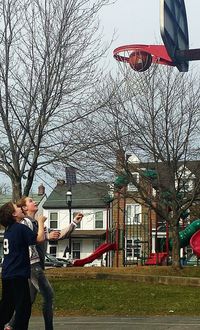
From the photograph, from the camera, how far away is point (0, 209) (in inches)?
313

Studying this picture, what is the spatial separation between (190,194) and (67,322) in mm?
11910

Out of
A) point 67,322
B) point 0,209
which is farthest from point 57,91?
point 0,209

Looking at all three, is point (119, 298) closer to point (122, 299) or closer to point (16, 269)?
point (122, 299)

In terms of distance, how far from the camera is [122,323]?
1048 centimetres

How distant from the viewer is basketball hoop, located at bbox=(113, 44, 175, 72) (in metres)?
23.5

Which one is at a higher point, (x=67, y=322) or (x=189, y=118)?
(x=189, y=118)

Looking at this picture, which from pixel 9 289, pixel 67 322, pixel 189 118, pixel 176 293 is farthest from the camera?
pixel 189 118

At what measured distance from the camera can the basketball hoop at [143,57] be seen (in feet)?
77.2

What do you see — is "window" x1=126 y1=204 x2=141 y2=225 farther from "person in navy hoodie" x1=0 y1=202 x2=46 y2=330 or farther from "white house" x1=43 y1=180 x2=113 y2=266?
"person in navy hoodie" x1=0 y1=202 x2=46 y2=330

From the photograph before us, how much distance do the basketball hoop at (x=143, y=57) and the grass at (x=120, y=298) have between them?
8.29m

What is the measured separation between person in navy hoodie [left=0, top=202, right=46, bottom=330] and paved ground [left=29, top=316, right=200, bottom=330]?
8.11 feet

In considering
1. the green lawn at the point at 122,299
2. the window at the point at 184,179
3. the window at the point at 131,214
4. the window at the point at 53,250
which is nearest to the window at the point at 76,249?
the window at the point at 53,250

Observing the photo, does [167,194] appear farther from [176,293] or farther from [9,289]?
[9,289]

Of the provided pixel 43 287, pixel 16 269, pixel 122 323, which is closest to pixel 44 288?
pixel 43 287
